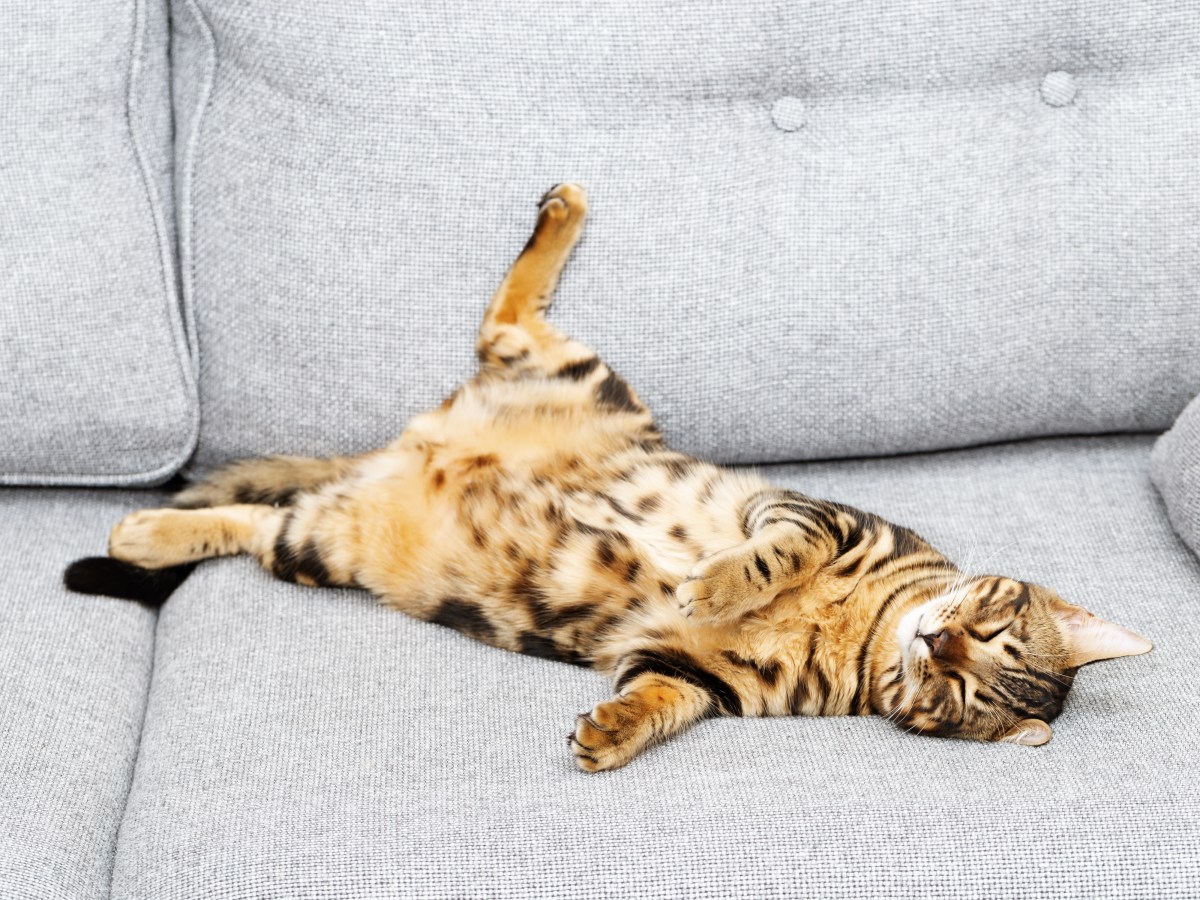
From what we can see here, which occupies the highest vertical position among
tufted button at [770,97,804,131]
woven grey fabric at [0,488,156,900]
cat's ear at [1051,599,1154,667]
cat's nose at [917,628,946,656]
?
tufted button at [770,97,804,131]

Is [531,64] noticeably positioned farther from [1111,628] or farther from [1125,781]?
[1125,781]

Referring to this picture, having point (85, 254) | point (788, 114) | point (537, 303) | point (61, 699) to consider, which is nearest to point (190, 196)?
point (85, 254)

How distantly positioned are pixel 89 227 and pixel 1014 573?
1560 mm

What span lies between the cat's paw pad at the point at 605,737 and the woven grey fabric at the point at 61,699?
598 millimetres

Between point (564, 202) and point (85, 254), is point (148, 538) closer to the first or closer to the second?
point (85, 254)

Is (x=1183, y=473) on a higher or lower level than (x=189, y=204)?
lower

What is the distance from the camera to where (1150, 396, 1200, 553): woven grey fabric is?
1.79m

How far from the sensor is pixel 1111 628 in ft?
5.03

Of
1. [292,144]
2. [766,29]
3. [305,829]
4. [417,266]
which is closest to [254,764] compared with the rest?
[305,829]

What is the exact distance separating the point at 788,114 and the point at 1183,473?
857 mm

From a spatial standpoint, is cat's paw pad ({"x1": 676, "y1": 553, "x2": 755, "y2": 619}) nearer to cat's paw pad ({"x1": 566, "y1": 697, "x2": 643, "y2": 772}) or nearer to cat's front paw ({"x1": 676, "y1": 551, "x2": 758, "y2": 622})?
cat's front paw ({"x1": 676, "y1": 551, "x2": 758, "y2": 622})

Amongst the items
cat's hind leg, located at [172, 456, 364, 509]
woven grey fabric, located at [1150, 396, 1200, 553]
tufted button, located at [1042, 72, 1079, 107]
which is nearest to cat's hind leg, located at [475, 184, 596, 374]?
cat's hind leg, located at [172, 456, 364, 509]

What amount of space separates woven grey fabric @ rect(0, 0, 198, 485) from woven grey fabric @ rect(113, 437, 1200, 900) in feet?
1.14

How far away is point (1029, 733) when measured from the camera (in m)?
1.51
